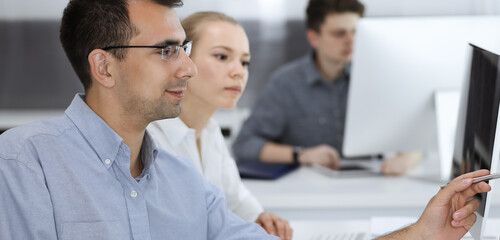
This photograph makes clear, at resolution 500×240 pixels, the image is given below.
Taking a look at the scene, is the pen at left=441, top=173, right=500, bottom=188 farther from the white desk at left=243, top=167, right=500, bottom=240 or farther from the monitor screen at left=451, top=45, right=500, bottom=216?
the white desk at left=243, top=167, right=500, bottom=240

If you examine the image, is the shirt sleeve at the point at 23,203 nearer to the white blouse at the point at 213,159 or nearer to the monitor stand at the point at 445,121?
the white blouse at the point at 213,159

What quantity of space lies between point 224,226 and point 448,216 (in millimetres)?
465

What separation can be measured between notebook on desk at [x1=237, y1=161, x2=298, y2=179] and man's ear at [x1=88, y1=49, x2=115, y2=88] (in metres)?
1.04

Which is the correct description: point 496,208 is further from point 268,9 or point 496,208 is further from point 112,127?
point 268,9

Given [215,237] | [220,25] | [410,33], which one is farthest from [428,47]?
[215,237]

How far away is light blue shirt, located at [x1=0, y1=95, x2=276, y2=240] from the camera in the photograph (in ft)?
3.31

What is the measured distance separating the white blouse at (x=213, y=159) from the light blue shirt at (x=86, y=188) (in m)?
0.26

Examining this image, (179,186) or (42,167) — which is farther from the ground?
(42,167)

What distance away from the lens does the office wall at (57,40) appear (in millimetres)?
3225

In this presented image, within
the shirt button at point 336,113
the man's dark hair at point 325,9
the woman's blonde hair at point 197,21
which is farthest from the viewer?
the shirt button at point 336,113

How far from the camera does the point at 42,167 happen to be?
3.46 ft

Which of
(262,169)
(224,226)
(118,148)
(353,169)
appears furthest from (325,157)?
(118,148)

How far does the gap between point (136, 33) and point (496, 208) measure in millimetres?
A: 1337

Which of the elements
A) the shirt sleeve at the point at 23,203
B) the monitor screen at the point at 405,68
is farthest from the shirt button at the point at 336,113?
the shirt sleeve at the point at 23,203
